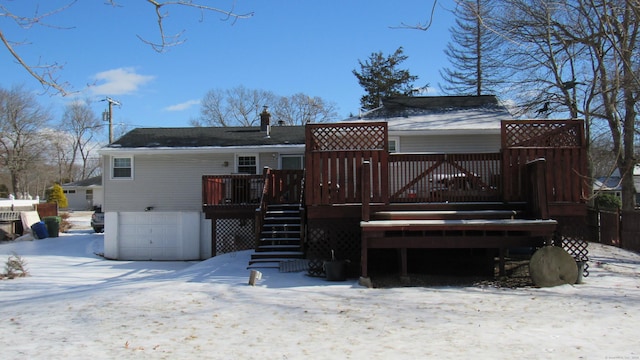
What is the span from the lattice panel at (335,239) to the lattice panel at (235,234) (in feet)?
19.1

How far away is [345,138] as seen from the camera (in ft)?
35.1

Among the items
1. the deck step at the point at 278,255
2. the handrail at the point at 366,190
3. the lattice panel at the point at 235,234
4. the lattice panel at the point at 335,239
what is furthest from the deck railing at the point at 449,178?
the lattice panel at the point at 235,234

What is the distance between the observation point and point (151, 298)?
7.85 metres

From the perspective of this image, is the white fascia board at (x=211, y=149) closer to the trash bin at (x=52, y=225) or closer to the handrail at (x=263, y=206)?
the handrail at (x=263, y=206)

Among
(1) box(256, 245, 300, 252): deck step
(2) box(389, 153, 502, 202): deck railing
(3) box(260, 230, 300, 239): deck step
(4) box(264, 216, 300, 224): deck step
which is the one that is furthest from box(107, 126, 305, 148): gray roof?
(2) box(389, 153, 502, 202): deck railing

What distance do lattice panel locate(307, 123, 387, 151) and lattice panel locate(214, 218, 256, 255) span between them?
642 cm

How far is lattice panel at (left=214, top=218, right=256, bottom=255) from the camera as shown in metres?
16.4

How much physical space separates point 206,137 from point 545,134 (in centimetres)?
1317

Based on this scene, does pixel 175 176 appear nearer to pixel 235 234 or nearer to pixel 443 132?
pixel 235 234

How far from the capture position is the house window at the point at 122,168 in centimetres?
1909

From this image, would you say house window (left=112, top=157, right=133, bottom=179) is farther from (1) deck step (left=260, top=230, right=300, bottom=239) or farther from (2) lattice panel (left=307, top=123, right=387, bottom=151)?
(2) lattice panel (left=307, top=123, right=387, bottom=151)

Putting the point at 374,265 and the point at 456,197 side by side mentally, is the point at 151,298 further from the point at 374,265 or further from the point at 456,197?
the point at 456,197

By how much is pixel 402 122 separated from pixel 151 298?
10329 mm

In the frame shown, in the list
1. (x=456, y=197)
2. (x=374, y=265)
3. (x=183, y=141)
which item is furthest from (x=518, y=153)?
(x=183, y=141)
